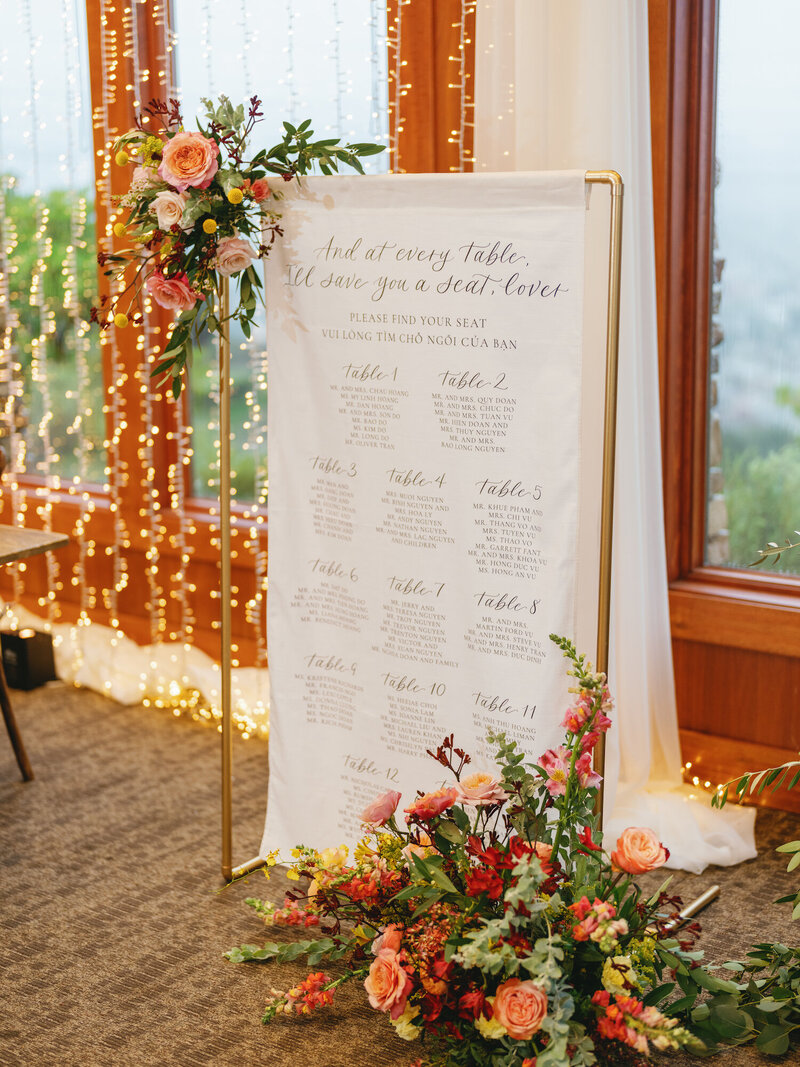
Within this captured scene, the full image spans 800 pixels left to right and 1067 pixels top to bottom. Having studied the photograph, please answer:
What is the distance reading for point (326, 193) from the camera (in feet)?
7.84

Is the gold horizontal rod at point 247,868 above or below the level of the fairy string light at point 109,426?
below

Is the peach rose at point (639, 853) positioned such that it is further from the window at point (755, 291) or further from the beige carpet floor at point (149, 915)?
the window at point (755, 291)

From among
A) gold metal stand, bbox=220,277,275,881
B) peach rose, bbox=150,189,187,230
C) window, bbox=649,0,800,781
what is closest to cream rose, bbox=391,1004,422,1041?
gold metal stand, bbox=220,277,275,881

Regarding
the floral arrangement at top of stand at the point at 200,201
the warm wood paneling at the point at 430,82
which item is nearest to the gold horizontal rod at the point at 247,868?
the floral arrangement at top of stand at the point at 200,201

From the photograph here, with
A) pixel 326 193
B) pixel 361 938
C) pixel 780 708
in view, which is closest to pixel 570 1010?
pixel 361 938

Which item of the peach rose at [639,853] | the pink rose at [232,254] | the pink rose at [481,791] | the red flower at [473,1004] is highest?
the pink rose at [232,254]

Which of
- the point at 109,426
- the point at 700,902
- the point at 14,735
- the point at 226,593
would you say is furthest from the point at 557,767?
the point at 109,426

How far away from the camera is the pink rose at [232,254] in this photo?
236 centimetres

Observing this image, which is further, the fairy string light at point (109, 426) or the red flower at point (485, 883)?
the fairy string light at point (109, 426)

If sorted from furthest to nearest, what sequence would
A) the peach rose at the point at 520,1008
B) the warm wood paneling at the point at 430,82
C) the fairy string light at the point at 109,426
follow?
the fairy string light at the point at 109,426, the warm wood paneling at the point at 430,82, the peach rose at the point at 520,1008

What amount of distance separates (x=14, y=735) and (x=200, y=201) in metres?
1.69

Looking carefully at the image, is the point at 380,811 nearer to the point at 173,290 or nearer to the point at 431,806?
the point at 431,806

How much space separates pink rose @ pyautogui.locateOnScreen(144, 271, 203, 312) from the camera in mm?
2391

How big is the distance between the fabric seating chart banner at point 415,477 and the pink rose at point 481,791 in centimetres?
18
